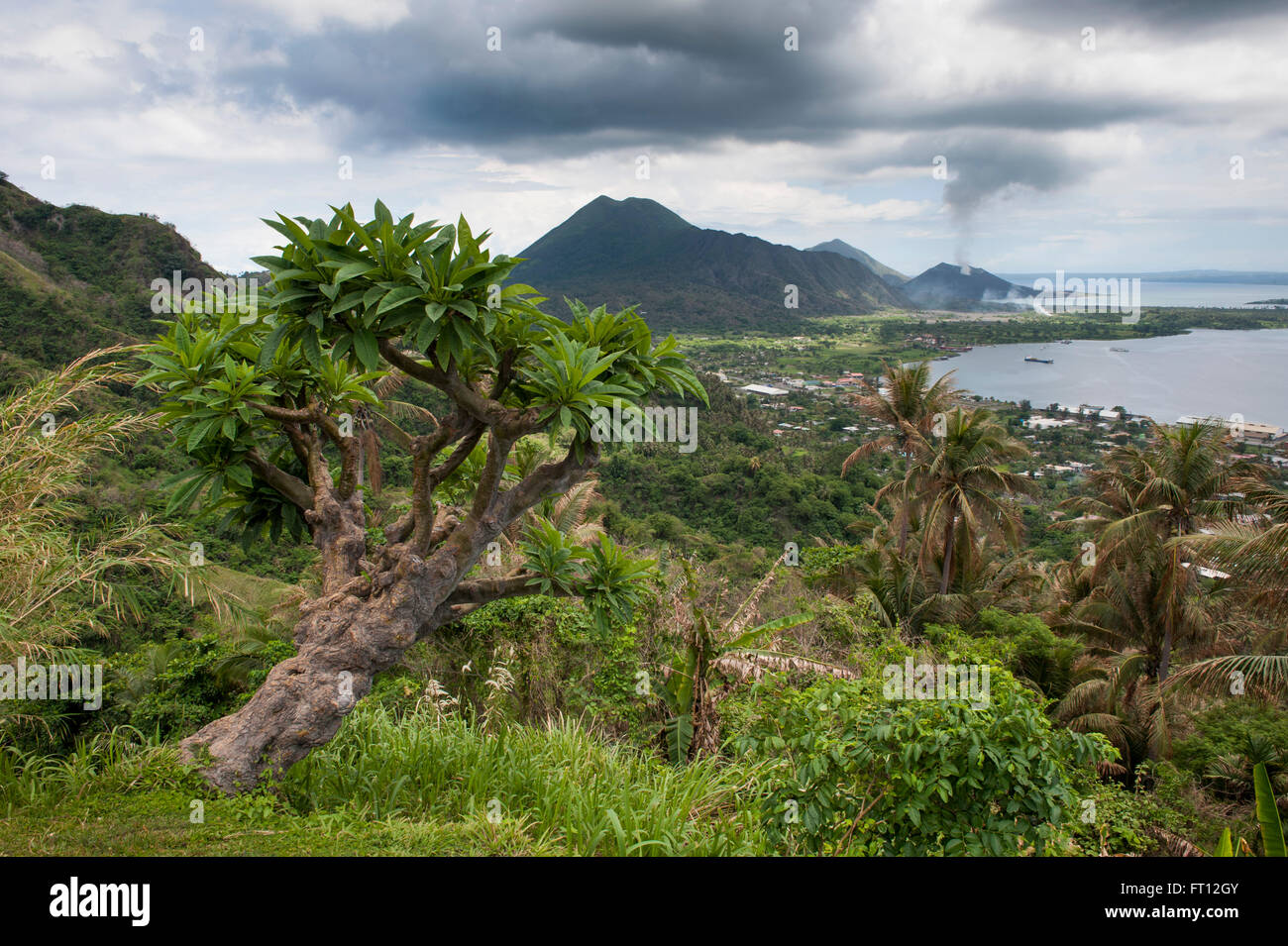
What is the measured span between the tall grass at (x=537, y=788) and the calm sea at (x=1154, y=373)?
147 feet

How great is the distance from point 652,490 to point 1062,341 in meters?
68.2

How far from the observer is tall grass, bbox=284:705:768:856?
367 centimetres

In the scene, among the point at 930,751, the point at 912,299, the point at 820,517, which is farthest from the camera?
the point at 912,299

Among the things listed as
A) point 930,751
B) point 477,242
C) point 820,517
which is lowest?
point 820,517

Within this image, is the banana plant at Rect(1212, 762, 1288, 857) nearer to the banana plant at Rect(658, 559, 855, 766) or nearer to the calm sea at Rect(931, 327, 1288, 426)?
the banana plant at Rect(658, 559, 855, 766)

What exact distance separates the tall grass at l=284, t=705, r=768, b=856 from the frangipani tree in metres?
0.51

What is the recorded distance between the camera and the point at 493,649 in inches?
292

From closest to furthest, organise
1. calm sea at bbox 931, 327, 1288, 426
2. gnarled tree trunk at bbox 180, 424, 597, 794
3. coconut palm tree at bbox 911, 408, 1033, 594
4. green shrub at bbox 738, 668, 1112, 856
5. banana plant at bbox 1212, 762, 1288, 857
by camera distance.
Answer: banana plant at bbox 1212, 762, 1288, 857, green shrub at bbox 738, 668, 1112, 856, gnarled tree trunk at bbox 180, 424, 597, 794, coconut palm tree at bbox 911, 408, 1033, 594, calm sea at bbox 931, 327, 1288, 426

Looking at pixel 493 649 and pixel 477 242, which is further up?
pixel 477 242

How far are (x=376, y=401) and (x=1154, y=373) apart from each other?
7044 cm

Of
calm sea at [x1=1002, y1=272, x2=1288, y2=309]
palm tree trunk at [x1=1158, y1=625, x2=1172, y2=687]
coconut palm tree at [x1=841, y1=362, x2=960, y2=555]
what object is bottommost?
palm tree trunk at [x1=1158, y1=625, x2=1172, y2=687]

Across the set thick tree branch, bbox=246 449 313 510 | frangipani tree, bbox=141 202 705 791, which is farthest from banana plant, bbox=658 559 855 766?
thick tree branch, bbox=246 449 313 510
